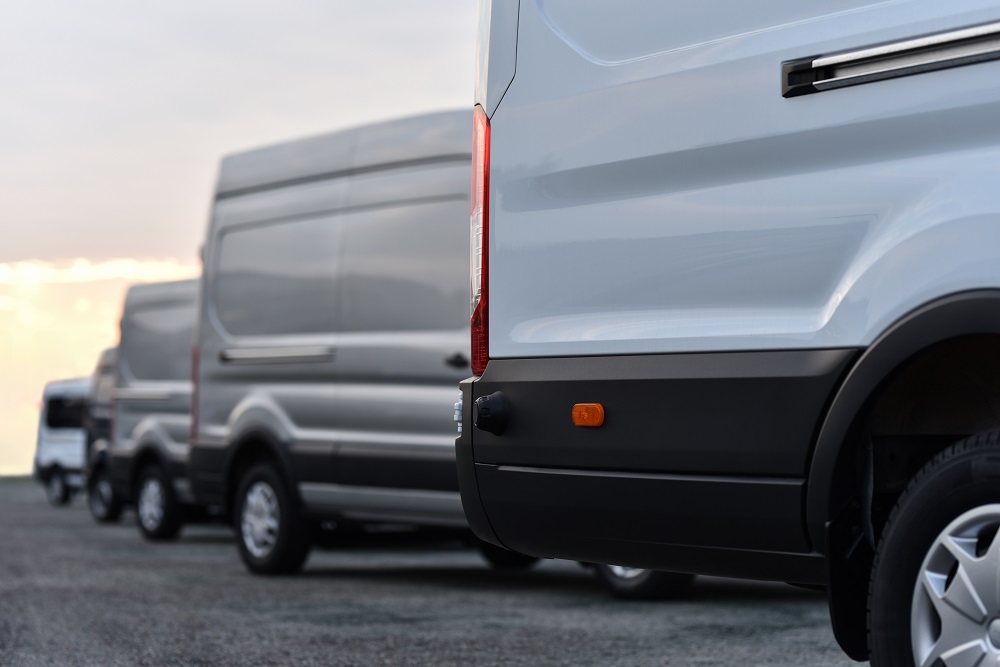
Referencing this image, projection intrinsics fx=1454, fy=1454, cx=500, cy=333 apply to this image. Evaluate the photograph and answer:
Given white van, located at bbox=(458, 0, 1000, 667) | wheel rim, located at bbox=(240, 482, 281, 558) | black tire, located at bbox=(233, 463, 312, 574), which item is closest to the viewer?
white van, located at bbox=(458, 0, 1000, 667)

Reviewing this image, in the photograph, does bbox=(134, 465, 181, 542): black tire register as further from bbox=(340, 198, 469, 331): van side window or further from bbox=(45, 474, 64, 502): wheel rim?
bbox=(45, 474, 64, 502): wheel rim

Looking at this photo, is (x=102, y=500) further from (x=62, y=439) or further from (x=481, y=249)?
(x=481, y=249)

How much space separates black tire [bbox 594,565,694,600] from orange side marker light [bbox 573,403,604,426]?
3955 mm

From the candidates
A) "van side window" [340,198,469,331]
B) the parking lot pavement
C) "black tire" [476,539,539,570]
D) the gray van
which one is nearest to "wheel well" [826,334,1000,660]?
the parking lot pavement

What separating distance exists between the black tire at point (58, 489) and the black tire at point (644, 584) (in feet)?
64.2

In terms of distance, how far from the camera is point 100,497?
18.3 meters

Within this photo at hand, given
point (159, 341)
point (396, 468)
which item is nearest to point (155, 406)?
point (159, 341)

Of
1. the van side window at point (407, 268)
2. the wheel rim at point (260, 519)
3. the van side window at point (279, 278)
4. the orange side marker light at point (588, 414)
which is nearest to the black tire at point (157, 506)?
the van side window at point (279, 278)

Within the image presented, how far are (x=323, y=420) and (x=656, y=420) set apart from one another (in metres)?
5.66

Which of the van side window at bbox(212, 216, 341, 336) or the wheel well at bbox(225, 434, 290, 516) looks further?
the wheel well at bbox(225, 434, 290, 516)

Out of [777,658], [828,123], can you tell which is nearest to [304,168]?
[777,658]

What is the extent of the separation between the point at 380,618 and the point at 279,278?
3146 millimetres

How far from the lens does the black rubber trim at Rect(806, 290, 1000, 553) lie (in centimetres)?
291

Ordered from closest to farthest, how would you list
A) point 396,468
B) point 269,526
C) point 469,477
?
point 469,477
point 396,468
point 269,526
